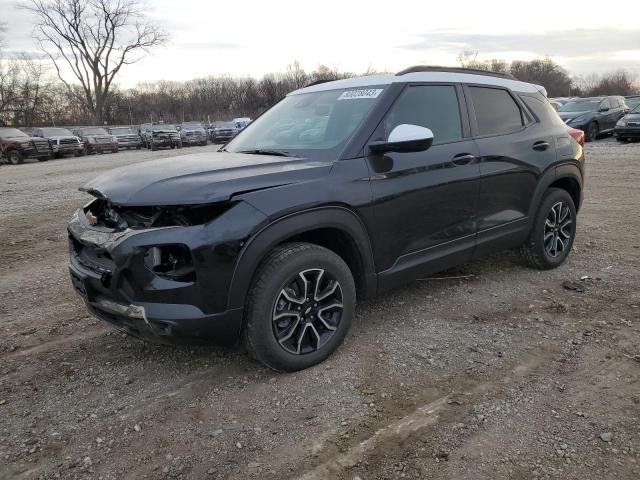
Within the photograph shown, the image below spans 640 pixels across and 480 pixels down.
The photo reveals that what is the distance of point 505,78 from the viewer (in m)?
4.76

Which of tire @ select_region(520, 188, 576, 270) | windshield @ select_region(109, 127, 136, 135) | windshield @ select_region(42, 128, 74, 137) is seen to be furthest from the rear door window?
windshield @ select_region(109, 127, 136, 135)

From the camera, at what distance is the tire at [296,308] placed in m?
2.96

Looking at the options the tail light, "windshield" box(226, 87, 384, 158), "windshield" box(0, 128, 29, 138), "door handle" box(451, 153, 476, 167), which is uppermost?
"windshield" box(0, 128, 29, 138)

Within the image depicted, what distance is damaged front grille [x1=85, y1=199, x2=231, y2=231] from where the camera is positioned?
2803mm

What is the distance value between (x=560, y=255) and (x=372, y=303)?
2.11m

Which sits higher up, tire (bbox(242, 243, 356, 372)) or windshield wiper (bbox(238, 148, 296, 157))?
windshield wiper (bbox(238, 148, 296, 157))

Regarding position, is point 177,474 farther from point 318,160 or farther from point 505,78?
point 505,78

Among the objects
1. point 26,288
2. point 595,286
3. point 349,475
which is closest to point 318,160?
point 349,475

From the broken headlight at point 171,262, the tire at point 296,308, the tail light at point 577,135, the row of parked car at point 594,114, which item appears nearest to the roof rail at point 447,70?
the tail light at point 577,135

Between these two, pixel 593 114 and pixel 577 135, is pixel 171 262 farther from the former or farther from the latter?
pixel 593 114

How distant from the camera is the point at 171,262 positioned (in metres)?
2.80

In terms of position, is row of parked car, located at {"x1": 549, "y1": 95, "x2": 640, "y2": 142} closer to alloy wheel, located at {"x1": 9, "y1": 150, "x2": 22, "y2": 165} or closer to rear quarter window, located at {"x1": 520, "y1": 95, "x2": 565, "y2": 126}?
rear quarter window, located at {"x1": 520, "y1": 95, "x2": 565, "y2": 126}

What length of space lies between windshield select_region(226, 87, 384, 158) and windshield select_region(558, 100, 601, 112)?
63.6ft

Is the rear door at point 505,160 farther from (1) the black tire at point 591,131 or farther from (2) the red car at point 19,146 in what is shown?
(2) the red car at point 19,146
